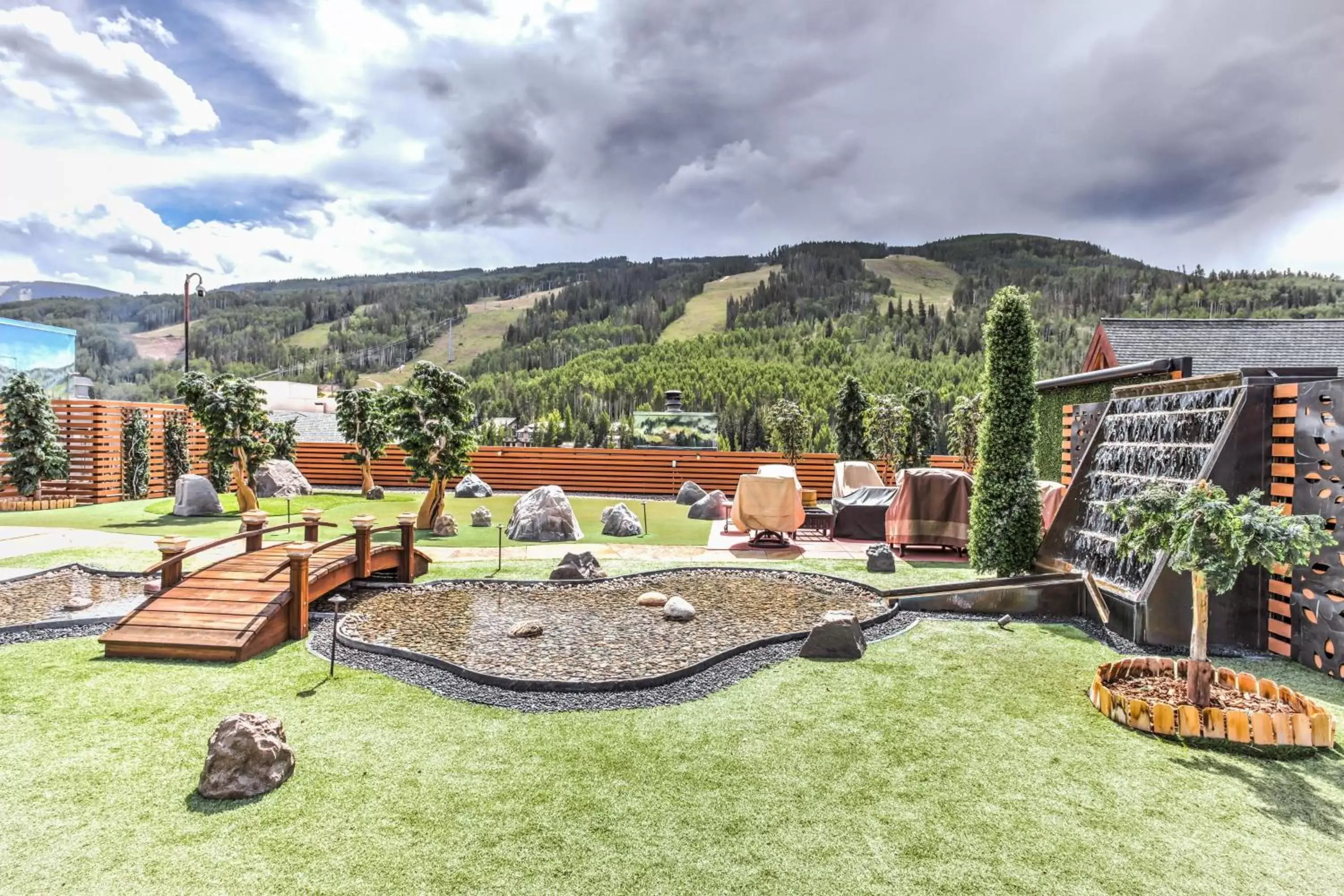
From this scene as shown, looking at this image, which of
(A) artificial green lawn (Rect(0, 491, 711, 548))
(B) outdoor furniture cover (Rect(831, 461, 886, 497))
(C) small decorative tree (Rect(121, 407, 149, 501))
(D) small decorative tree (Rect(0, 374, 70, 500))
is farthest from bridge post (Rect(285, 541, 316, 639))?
(C) small decorative tree (Rect(121, 407, 149, 501))

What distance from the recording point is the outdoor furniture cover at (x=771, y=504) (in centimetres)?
1459

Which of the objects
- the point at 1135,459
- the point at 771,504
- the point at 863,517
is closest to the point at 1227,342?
the point at 863,517

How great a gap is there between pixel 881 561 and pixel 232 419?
47.8 feet

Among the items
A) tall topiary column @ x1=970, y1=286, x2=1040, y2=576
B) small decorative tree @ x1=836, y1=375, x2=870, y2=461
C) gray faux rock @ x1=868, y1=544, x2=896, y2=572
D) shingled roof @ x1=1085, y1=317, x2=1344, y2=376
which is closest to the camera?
tall topiary column @ x1=970, y1=286, x2=1040, y2=576

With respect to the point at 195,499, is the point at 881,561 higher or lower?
lower

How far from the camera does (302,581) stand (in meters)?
7.73

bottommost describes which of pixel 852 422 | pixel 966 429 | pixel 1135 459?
pixel 1135 459

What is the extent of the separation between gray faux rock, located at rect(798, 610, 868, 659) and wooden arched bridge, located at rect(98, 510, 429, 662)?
5297mm

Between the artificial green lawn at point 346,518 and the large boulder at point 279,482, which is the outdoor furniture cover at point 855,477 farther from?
the large boulder at point 279,482

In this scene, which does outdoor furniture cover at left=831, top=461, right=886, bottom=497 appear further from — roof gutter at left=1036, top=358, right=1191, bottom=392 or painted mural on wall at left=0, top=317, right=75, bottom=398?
painted mural on wall at left=0, top=317, right=75, bottom=398

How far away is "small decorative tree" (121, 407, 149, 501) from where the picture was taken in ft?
66.3

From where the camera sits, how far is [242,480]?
16.9 meters

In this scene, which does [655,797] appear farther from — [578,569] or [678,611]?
[578,569]

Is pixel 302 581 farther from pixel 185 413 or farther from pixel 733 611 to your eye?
pixel 185 413
